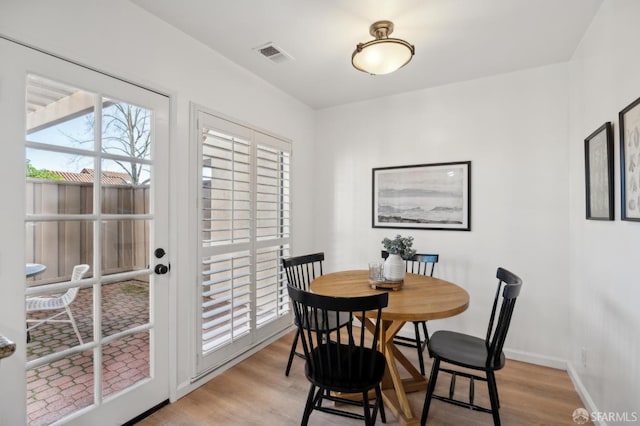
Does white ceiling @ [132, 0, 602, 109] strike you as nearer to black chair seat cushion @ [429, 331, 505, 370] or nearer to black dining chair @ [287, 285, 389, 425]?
black dining chair @ [287, 285, 389, 425]

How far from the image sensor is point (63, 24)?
1.64 metres

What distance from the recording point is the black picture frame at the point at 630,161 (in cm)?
150

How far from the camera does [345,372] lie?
1.69 meters

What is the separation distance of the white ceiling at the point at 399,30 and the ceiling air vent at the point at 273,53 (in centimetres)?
4

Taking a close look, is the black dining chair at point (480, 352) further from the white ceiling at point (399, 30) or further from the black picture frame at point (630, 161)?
the white ceiling at point (399, 30)

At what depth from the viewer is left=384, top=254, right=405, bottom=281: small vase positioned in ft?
Answer: 7.32

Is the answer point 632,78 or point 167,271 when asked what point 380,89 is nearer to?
point 632,78

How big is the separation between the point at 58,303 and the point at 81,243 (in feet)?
1.11

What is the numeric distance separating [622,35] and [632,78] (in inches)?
12.4

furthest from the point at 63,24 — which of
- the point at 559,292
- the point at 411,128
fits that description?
the point at 559,292

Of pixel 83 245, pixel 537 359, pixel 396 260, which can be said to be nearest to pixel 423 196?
pixel 396 260

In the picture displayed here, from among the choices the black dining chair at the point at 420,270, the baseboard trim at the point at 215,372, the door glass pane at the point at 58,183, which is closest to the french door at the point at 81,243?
the door glass pane at the point at 58,183

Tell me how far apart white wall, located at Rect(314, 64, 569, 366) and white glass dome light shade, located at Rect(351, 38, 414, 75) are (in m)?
1.33

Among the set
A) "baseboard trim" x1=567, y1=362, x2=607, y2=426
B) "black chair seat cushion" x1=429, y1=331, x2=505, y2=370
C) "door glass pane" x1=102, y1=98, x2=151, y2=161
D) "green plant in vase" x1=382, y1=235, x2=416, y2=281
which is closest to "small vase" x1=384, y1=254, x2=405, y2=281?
"green plant in vase" x1=382, y1=235, x2=416, y2=281
